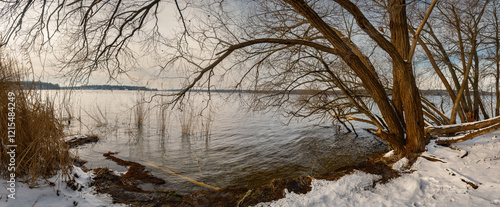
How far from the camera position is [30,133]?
286cm

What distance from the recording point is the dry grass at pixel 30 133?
2658 mm

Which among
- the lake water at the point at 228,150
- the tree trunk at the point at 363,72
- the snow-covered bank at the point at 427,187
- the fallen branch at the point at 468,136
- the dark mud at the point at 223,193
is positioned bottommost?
the lake water at the point at 228,150

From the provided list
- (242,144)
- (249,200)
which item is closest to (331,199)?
(249,200)

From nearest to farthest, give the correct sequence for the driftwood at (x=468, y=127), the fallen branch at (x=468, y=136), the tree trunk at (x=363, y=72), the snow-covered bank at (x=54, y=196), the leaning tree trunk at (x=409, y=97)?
the snow-covered bank at (x=54, y=196)
the tree trunk at (x=363, y=72)
the fallen branch at (x=468, y=136)
the driftwood at (x=468, y=127)
the leaning tree trunk at (x=409, y=97)

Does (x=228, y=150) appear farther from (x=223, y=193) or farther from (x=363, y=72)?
(x=363, y=72)

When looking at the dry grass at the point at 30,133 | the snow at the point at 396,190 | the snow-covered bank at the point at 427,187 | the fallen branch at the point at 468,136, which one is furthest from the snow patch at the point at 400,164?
the dry grass at the point at 30,133

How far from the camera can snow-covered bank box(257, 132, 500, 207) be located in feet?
8.70

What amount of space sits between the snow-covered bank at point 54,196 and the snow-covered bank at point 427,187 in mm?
2131

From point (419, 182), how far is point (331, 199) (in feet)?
4.33

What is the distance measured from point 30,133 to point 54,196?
0.91 meters

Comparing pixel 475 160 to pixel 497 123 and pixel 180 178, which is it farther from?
pixel 180 178

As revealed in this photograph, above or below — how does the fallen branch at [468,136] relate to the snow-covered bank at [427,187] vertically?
above

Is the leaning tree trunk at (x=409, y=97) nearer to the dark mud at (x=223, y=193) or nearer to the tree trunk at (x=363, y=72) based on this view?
the tree trunk at (x=363, y=72)

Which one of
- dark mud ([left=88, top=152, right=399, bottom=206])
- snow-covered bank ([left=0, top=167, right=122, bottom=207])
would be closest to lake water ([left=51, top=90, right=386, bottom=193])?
dark mud ([left=88, top=152, right=399, bottom=206])
